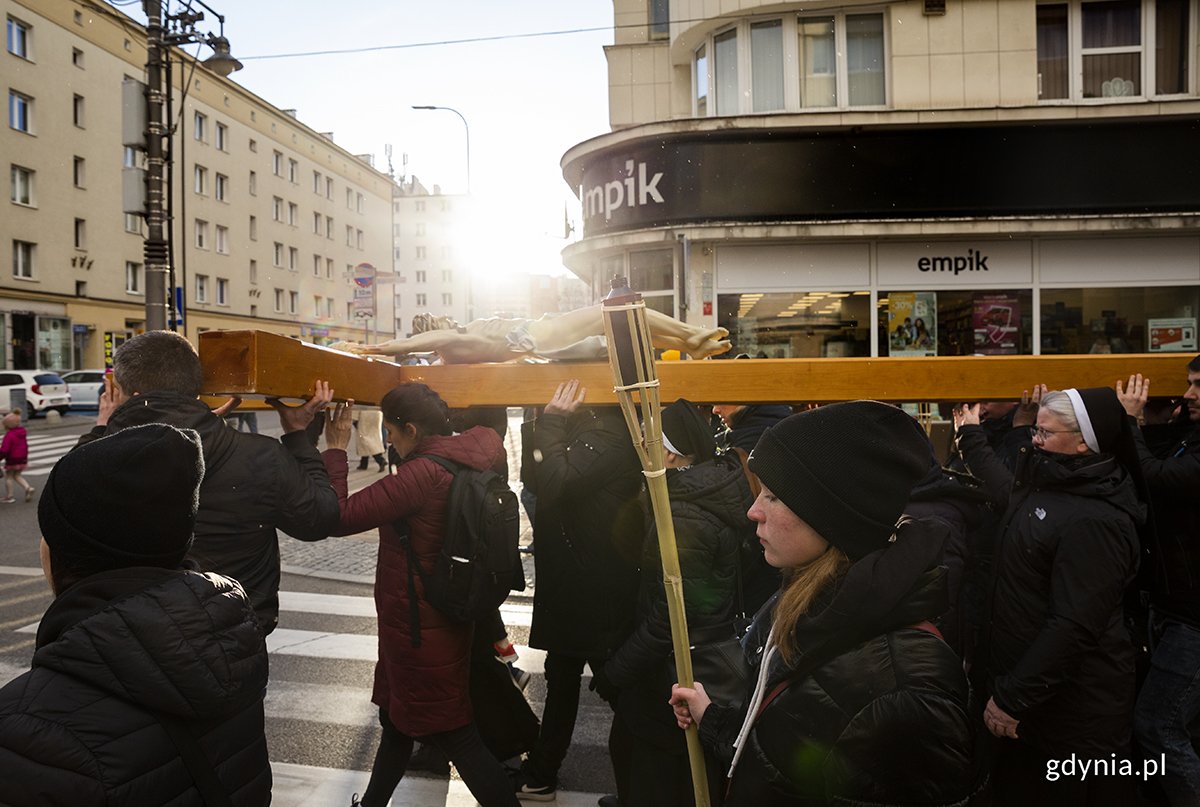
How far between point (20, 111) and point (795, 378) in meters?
40.0

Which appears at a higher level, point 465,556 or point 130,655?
point 130,655

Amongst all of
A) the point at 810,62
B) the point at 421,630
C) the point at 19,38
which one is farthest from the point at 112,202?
the point at 421,630

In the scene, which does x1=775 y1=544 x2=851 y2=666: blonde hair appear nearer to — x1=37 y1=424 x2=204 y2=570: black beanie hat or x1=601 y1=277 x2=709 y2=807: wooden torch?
x1=601 y1=277 x2=709 y2=807: wooden torch

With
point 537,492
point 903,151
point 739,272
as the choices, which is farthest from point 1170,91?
point 537,492

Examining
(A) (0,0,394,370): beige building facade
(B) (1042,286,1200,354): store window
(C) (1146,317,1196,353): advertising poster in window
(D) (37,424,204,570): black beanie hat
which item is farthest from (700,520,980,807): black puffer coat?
(A) (0,0,394,370): beige building facade

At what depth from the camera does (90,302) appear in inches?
1407

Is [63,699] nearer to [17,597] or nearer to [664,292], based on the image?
[17,597]

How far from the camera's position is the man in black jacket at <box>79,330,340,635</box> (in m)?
2.73

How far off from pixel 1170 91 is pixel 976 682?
39.2ft

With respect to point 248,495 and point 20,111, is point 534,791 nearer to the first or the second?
point 248,495

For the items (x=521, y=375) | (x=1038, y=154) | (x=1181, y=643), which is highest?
(x=1038, y=154)

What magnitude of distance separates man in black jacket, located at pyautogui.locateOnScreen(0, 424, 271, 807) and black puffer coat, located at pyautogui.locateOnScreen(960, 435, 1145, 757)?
270cm

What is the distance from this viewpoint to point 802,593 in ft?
5.88

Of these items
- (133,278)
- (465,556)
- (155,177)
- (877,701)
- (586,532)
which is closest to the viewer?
(877,701)
